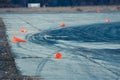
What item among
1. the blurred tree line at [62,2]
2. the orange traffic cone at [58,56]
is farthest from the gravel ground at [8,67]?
the blurred tree line at [62,2]

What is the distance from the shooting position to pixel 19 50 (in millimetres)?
15758

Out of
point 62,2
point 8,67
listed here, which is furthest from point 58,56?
point 62,2

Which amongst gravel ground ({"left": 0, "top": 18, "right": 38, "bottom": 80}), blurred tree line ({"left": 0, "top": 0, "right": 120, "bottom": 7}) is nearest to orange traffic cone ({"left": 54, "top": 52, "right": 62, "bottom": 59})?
gravel ground ({"left": 0, "top": 18, "right": 38, "bottom": 80})

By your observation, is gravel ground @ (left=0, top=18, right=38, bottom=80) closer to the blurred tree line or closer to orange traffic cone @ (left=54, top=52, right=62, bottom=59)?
orange traffic cone @ (left=54, top=52, right=62, bottom=59)

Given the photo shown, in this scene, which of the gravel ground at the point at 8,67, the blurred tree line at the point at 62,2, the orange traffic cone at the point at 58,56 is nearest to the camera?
the gravel ground at the point at 8,67

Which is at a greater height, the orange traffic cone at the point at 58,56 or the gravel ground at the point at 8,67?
the gravel ground at the point at 8,67

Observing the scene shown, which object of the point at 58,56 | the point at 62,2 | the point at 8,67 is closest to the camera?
the point at 8,67

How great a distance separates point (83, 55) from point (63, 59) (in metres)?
1.17

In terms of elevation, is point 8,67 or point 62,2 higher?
point 8,67

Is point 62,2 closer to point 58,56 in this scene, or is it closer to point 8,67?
point 58,56

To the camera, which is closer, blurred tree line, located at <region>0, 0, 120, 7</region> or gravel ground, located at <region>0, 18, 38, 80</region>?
gravel ground, located at <region>0, 18, 38, 80</region>

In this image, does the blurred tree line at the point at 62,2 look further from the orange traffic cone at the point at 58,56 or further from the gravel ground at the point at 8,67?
the orange traffic cone at the point at 58,56

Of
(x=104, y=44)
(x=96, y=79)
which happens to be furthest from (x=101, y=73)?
(x=104, y=44)

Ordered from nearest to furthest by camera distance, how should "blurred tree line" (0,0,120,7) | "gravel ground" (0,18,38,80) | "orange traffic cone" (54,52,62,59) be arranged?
"gravel ground" (0,18,38,80) → "orange traffic cone" (54,52,62,59) → "blurred tree line" (0,0,120,7)
